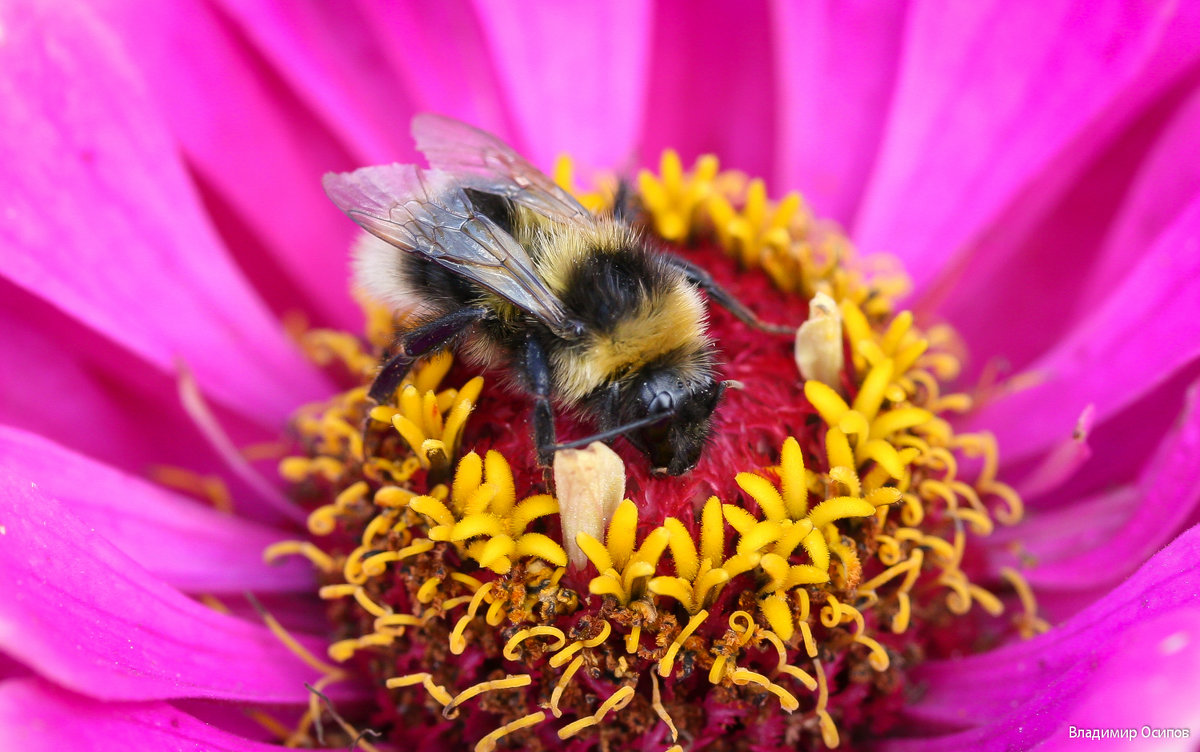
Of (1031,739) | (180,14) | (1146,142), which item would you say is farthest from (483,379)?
(1146,142)

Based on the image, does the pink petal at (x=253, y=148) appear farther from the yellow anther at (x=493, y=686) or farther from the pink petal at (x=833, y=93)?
the yellow anther at (x=493, y=686)

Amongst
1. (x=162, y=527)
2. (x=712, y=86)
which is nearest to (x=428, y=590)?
(x=162, y=527)

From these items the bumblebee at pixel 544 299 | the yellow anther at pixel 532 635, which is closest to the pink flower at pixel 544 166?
the yellow anther at pixel 532 635

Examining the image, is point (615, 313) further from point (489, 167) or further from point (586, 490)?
point (489, 167)

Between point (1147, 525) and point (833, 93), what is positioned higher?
point (833, 93)

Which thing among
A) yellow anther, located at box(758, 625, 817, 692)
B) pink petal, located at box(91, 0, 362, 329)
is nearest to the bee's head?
yellow anther, located at box(758, 625, 817, 692)

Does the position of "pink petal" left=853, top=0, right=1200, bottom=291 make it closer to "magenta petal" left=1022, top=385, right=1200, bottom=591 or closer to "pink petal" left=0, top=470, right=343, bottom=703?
"magenta petal" left=1022, top=385, right=1200, bottom=591

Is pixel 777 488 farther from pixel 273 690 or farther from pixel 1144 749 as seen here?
pixel 273 690
